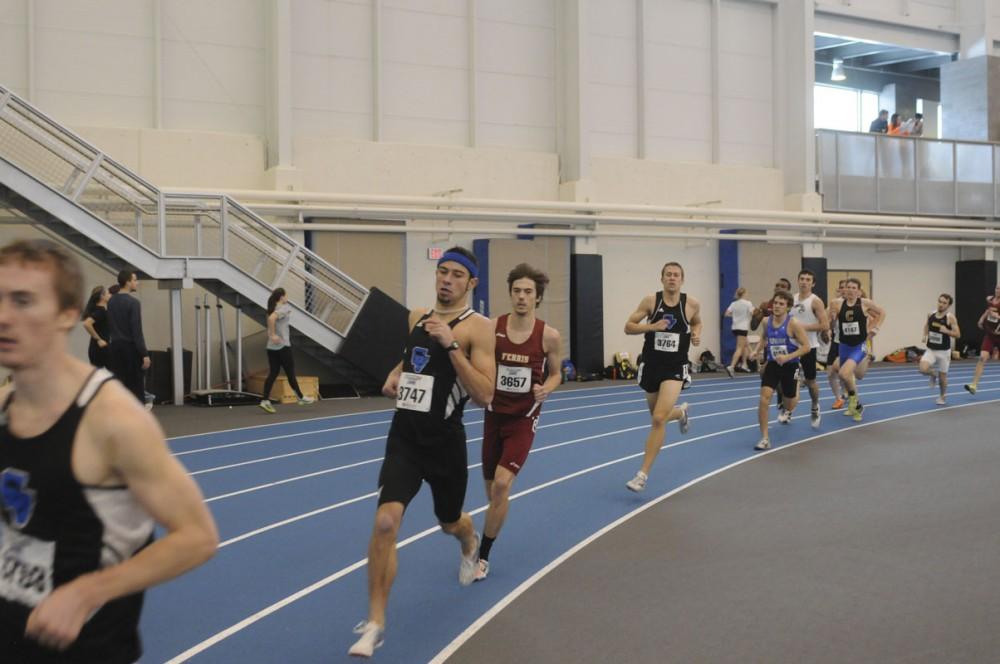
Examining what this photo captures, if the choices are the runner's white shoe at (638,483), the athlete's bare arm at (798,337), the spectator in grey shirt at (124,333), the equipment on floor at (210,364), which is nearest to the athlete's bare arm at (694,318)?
the runner's white shoe at (638,483)

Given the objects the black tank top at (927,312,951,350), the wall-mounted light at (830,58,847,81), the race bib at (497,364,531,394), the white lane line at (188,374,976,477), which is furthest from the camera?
the wall-mounted light at (830,58,847,81)

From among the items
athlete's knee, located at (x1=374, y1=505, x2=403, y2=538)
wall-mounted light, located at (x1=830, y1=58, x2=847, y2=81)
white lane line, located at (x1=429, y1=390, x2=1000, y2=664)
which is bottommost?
white lane line, located at (x1=429, y1=390, x2=1000, y2=664)

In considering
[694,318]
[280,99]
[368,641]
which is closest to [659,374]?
[694,318]

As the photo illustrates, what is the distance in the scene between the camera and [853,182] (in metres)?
23.5

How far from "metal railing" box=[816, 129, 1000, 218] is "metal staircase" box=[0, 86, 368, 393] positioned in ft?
41.3

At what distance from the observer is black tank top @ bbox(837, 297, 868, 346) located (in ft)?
42.9

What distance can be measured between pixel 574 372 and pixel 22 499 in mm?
18225

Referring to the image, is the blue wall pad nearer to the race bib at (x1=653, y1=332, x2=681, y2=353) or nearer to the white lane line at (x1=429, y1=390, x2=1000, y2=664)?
the white lane line at (x1=429, y1=390, x2=1000, y2=664)

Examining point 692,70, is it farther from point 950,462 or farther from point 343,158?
point 950,462

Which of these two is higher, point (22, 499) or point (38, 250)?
point (38, 250)

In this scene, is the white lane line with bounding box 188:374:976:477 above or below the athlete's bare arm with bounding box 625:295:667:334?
below

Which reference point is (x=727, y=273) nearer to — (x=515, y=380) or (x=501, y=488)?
(x=515, y=380)

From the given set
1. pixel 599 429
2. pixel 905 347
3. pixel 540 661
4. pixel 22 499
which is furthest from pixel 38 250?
pixel 905 347

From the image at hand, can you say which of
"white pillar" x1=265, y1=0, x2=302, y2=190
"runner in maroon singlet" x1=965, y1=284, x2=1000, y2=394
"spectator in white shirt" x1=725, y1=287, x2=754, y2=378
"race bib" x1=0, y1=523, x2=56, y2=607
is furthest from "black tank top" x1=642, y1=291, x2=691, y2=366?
"spectator in white shirt" x1=725, y1=287, x2=754, y2=378
